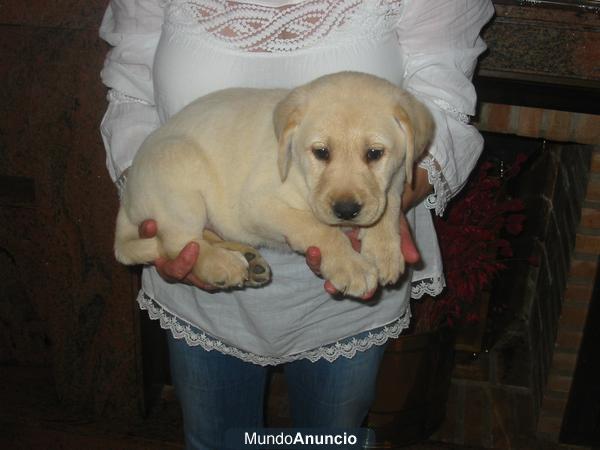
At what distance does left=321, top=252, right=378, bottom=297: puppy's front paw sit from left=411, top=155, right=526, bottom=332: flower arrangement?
1.22m

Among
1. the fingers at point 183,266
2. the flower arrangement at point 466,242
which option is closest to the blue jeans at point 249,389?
the fingers at point 183,266

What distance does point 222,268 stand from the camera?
1343mm

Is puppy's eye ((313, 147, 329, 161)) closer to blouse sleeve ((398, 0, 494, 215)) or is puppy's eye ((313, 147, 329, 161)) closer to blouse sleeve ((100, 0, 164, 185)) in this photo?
blouse sleeve ((398, 0, 494, 215))

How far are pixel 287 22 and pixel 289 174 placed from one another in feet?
1.09

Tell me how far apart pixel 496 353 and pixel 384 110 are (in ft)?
8.44

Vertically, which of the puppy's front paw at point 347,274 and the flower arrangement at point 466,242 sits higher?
the puppy's front paw at point 347,274

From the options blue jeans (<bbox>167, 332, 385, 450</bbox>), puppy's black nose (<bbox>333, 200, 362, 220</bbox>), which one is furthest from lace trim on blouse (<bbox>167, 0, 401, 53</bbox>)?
blue jeans (<bbox>167, 332, 385, 450</bbox>)

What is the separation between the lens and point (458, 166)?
1521 mm

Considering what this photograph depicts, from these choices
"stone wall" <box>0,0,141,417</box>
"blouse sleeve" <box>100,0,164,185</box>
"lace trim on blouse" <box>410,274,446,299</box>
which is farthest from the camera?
"stone wall" <box>0,0,141,417</box>

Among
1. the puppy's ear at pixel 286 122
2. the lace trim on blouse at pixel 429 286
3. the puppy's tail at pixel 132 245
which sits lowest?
the lace trim on blouse at pixel 429 286

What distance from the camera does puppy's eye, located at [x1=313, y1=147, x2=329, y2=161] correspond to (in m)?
1.25

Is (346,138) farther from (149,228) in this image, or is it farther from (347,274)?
(149,228)

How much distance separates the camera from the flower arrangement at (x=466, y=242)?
2473mm

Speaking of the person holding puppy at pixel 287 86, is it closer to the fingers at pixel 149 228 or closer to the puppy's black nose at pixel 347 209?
the fingers at pixel 149 228
